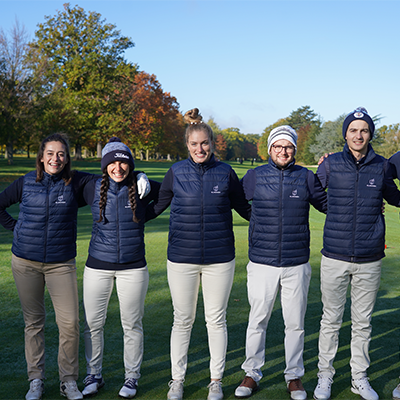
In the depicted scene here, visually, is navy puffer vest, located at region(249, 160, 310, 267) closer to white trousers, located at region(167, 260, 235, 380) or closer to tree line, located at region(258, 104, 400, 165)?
white trousers, located at region(167, 260, 235, 380)

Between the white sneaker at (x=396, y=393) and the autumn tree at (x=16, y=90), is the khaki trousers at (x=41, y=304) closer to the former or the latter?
the white sneaker at (x=396, y=393)

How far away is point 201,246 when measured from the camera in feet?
12.1

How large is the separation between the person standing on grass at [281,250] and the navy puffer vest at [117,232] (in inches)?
40.5

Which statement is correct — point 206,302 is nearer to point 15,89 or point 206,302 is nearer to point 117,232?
point 117,232

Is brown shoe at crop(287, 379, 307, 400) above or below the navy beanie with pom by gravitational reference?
below

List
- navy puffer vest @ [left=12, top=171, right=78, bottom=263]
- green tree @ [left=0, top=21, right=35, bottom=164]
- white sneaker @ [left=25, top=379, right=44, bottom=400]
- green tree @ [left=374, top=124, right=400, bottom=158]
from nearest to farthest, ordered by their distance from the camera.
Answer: white sneaker @ [left=25, top=379, right=44, bottom=400]
navy puffer vest @ [left=12, top=171, right=78, bottom=263]
green tree @ [left=0, top=21, right=35, bottom=164]
green tree @ [left=374, top=124, right=400, bottom=158]

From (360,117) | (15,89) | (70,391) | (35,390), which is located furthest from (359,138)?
(15,89)

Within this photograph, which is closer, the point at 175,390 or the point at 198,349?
the point at 175,390

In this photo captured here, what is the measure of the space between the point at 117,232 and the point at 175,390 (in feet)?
4.52

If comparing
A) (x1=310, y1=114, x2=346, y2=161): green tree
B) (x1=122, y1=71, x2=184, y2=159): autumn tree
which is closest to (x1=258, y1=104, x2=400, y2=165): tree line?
(x1=310, y1=114, x2=346, y2=161): green tree

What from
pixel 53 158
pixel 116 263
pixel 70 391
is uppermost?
pixel 53 158

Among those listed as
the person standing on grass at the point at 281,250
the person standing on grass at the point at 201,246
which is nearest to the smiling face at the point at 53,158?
the person standing on grass at the point at 201,246

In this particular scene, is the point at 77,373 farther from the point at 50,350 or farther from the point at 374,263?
the point at 374,263

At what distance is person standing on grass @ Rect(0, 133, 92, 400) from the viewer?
3.63 m
